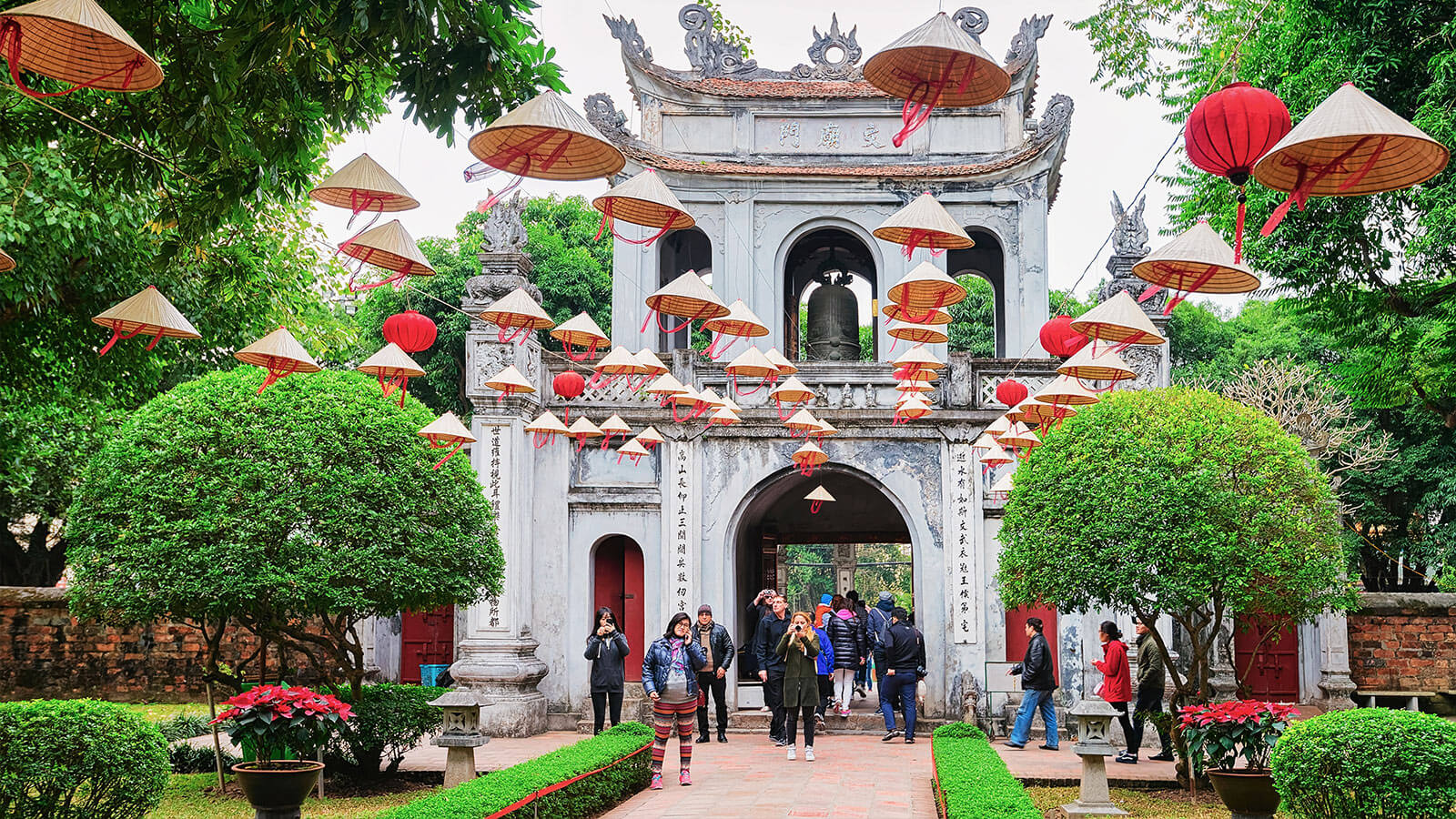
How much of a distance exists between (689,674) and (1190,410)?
18.0ft

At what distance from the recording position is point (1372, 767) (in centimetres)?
723

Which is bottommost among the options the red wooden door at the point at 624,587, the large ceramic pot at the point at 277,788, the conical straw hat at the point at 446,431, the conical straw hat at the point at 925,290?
the large ceramic pot at the point at 277,788

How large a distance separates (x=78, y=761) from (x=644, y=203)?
5.23m

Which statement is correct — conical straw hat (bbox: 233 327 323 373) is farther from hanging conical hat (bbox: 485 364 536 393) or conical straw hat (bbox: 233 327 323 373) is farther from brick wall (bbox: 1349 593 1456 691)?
brick wall (bbox: 1349 593 1456 691)

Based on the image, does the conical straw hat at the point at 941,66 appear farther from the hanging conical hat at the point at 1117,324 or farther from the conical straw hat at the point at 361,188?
the hanging conical hat at the point at 1117,324

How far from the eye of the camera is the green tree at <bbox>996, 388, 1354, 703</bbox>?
1035 centimetres

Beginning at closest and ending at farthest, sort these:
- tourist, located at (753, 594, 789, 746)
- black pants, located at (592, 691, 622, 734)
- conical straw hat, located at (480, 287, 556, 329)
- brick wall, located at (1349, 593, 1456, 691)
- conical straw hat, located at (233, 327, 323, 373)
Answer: conical straw hat, located at (233, 327, 323, 373), conical straw hat, located at (480, 287, 556, 329), black pants, located at (592, 691, 622, 734), tourist, located at (753, 594, 789, 746), brick wall, located at (1349, 593, 1456, 691)

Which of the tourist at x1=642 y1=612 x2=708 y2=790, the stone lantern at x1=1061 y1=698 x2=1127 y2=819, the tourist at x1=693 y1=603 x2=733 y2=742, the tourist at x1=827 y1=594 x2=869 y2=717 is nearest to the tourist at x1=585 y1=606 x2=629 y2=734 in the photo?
the tourist at x1=693 y1=603 x2=733 y2=742

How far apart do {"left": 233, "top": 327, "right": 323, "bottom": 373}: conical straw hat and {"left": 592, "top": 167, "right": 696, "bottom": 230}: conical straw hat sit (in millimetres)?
3378

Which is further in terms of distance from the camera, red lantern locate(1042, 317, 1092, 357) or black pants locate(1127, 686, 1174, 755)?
black pants locate(1127, 686, 1174, 755)

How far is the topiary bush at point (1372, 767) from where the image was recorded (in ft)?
23.6

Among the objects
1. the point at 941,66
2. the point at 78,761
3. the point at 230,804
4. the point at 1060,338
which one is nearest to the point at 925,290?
the point at 1060,338

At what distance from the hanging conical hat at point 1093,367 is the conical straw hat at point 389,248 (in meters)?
6.05

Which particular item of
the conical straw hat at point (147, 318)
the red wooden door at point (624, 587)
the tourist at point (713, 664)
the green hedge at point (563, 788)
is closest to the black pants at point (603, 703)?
the tourist at point (713, 664)
